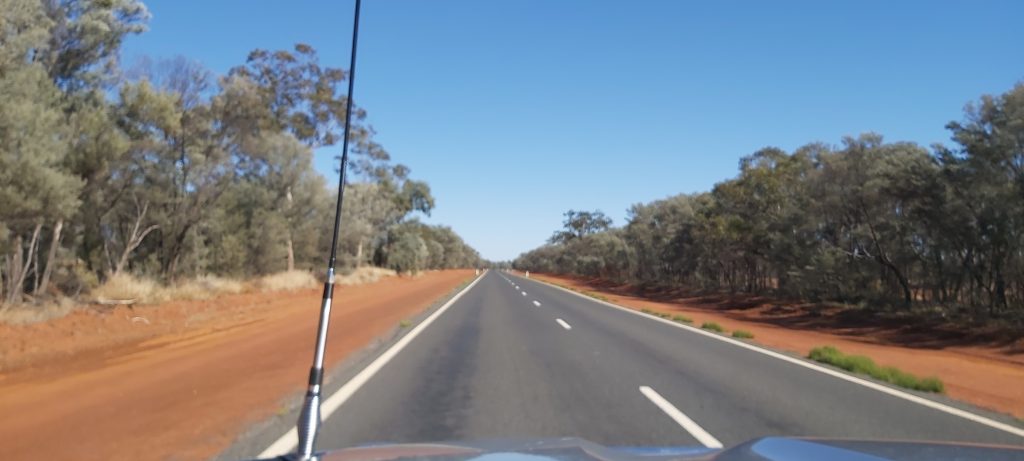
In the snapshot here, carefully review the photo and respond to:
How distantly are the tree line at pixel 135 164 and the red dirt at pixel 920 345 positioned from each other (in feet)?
57.9

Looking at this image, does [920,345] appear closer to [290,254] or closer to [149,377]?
[149,377]

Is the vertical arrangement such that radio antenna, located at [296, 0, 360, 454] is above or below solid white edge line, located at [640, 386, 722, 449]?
above

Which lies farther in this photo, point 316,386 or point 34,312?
point 34,312

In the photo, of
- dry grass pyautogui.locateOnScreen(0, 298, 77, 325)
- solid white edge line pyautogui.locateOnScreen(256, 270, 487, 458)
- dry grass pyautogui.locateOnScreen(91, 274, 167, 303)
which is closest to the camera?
solid white edge line pyautogui.locateOnScreen(256, 270, 487, 458)

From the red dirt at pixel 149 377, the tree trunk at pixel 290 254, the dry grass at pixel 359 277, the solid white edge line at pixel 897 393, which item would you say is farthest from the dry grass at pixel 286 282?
the solid white edge line at pixel 897 393

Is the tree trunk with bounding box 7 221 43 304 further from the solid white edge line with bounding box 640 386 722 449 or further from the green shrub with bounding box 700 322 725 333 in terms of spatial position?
the green shrub with bounding box 700 322 725 333

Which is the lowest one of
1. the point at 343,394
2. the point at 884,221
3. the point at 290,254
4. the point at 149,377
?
the point at 149,377

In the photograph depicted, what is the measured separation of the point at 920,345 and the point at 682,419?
56.2 ft

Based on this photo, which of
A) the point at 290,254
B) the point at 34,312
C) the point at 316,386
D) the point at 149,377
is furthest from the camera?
the point at 290,254

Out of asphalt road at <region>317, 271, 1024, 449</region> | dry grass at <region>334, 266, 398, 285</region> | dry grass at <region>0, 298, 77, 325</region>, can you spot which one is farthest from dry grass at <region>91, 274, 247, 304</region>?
dry grass at <region>334, 266, 398, 285</region>

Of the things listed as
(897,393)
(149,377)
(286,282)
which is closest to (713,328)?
(897,393)

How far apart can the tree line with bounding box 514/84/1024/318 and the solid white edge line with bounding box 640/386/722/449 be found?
16.9 metres

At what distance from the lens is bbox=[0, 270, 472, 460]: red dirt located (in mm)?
6527

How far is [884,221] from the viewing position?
28.0 meters
